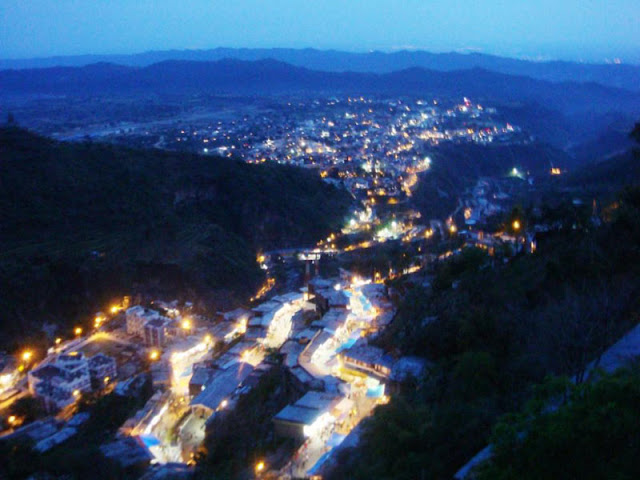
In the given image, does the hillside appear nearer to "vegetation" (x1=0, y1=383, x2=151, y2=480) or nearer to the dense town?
the dense town

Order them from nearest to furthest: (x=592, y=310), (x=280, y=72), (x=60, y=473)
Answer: (x=592, y=310)
(x=60, y=473)
(x=280, y=72)

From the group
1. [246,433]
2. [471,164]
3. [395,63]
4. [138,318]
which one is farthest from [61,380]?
[395,63]

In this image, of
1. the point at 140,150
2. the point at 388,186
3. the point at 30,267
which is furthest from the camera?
the point at 388,186

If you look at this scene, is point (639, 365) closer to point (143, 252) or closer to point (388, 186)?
point (143, 252)

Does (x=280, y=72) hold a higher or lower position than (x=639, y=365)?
higher

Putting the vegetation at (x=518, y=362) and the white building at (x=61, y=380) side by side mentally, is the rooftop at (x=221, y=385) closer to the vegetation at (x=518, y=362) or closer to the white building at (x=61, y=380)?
the vegetation at (x=518, y=362)

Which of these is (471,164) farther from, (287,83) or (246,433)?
(287,83)

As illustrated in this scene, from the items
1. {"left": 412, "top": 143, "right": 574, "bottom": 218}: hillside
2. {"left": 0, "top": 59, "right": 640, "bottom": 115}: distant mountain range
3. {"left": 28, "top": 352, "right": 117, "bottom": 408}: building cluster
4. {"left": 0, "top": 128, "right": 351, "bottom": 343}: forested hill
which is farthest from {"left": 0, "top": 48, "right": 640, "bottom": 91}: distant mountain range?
{"left": 28, "top": 352, "right": 117, "bottom": 408}: building cluster

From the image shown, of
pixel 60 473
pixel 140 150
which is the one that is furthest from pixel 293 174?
pixel 60 473
